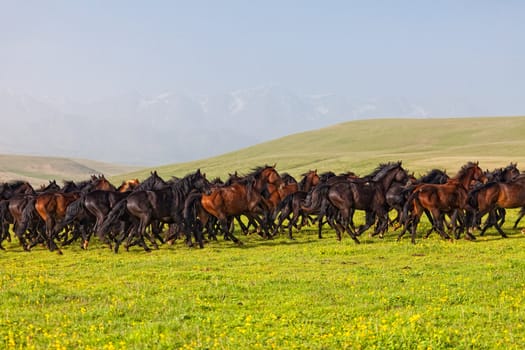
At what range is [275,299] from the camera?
10.7 meters

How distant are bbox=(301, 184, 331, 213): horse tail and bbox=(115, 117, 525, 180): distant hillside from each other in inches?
2220

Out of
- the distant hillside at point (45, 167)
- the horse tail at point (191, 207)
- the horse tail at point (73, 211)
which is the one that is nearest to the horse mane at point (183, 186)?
the horse tail at point (191, 207)

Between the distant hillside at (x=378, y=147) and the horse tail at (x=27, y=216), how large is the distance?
6063cm

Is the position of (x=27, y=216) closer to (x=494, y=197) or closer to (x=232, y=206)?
(x=232, y=206)

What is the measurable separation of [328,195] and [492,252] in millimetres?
5550

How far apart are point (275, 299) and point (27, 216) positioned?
37.1 ft

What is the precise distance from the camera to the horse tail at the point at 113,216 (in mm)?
17984

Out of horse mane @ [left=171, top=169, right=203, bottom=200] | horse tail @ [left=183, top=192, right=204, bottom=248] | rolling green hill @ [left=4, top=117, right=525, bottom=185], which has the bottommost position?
horse tail @ [left=183, top=192, right=204, bottom=248]

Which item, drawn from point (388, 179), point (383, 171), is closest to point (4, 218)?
point (383, 171)

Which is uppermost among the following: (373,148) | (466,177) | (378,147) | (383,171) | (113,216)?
(378,147)

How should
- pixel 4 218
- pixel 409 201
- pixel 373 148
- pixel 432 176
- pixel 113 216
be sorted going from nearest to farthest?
pixel 113 216 < pixel 409 201 < pixel 4 218 < pixel 432 176 < pixel 373 148

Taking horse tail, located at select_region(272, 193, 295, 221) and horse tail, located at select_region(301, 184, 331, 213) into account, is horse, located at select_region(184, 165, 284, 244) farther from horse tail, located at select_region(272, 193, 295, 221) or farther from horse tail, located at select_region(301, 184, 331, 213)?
horse tail, located at select_region(301, 184, 331, 213)

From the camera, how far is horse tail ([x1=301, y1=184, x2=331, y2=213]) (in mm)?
19625

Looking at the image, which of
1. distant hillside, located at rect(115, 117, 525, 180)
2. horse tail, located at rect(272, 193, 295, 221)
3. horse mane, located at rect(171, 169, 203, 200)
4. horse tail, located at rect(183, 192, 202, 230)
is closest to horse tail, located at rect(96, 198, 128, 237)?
horse mane, located at rect(171, 169, 203, 200)
